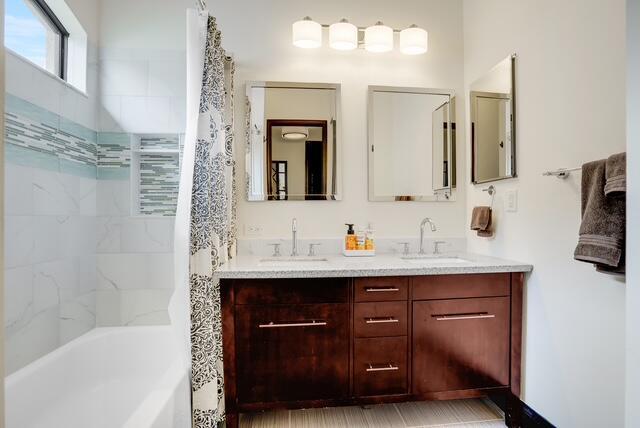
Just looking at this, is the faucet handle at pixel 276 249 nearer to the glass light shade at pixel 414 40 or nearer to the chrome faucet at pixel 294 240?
the chrome faucet at pixel 294 240

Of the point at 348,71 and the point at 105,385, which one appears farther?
the point at 348,71

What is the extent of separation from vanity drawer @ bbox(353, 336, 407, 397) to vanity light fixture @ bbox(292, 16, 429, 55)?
5.96ft

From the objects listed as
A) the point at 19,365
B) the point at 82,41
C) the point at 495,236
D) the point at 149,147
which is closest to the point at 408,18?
the point at 495,236

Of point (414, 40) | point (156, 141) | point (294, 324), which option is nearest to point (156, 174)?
point (156, 141)

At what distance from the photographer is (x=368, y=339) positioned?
1662 millimetres

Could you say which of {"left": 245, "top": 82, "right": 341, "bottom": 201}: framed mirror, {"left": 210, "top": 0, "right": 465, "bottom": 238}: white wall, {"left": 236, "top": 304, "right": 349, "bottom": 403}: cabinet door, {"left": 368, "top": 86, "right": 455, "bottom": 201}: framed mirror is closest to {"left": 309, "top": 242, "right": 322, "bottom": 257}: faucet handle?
{"left": 210, "top": 0, "right": 465, "bottom": 238}: white wall

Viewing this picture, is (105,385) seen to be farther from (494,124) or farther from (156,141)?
(494,124)

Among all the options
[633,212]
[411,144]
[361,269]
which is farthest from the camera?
[411,144]

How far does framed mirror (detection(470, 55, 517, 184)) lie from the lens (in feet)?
6.05

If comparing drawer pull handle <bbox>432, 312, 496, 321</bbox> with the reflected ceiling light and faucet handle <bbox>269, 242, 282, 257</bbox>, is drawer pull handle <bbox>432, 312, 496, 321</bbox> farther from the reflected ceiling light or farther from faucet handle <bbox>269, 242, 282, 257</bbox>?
the reflected ceiling light

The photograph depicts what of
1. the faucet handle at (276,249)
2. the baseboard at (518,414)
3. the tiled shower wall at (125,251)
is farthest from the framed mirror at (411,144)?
the tiled shower wall at (125,251)

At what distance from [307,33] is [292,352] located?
1905 mm

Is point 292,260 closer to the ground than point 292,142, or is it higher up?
closer to the ground

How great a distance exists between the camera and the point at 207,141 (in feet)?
5.04
